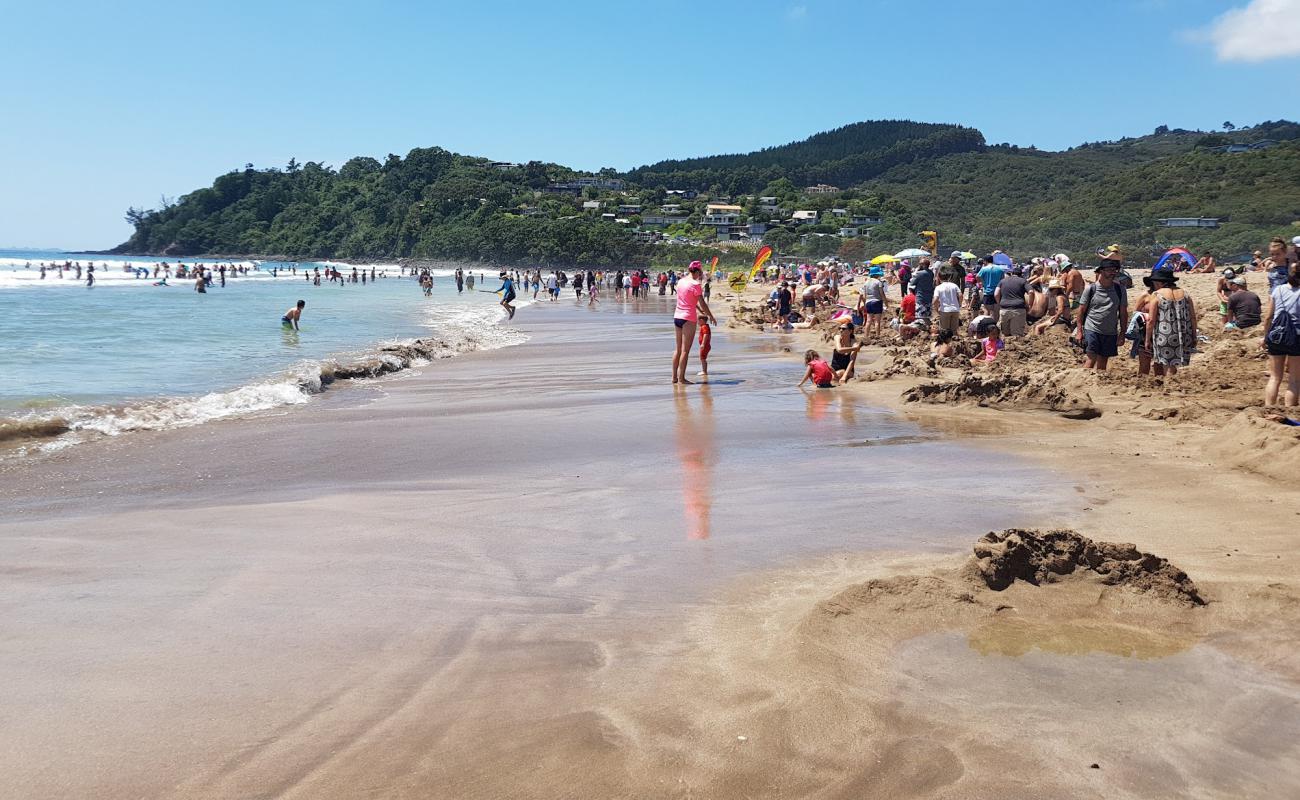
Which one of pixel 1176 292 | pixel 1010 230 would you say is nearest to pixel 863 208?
pixel 1010 230

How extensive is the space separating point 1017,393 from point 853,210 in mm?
141884

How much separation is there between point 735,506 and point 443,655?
2.50 meters

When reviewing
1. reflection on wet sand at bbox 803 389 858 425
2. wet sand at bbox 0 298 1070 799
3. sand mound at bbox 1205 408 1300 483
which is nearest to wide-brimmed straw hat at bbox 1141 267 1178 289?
sand mound at bbox 1205 408 1300 483

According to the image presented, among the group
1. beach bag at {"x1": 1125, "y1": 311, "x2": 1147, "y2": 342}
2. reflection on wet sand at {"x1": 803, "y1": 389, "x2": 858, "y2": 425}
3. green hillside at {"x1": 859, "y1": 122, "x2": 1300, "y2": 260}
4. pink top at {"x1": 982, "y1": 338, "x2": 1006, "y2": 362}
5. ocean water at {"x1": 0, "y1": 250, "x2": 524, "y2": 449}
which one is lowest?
ocean water at {"x1": 0, "y1": 250, "x2": 524, "y2": 449}

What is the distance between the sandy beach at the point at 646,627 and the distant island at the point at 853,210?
54386 millimetres

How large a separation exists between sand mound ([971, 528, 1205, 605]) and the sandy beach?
0.05 metres

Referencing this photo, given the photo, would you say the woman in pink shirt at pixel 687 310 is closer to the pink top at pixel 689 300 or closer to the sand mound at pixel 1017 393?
the pink top at pixel 689 300

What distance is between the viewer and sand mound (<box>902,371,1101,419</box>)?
843cm

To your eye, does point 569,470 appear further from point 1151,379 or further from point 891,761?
point 1151,379

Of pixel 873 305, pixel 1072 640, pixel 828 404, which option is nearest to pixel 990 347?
pixel 828 404

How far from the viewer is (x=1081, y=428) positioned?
7.76 m

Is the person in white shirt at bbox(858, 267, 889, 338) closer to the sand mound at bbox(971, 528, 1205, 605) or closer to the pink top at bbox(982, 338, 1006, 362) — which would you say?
the pink top at bbox(982, 338, 1006, 362)

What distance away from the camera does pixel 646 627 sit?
3.56 metres

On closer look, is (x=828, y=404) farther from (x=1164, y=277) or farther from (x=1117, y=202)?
(x=1117, y=202)
